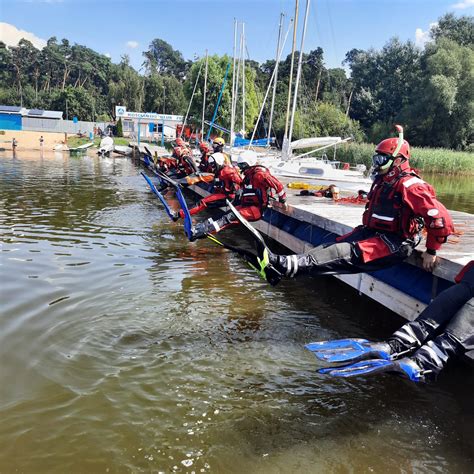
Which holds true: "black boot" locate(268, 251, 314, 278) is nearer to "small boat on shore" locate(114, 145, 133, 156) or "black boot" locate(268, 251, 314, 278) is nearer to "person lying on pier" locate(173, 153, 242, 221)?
"person lying on pier" locate(173, 153, 242, 221)

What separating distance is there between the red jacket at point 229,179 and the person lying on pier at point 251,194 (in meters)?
1.53

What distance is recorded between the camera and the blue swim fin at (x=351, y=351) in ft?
13.1

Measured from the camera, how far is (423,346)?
3885 millimetres

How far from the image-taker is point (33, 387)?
4.19 meters

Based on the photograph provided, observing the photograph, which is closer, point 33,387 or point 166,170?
point 33,387

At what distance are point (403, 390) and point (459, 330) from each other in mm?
1040

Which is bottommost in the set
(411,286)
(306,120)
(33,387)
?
(33,387)

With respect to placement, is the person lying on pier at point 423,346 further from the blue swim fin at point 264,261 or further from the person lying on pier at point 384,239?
the blue swim fin at point 264,261

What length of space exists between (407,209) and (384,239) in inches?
16.8

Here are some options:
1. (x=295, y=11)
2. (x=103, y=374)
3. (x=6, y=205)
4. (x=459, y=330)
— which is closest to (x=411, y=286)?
(x=459, y=330)

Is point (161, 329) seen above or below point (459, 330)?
below

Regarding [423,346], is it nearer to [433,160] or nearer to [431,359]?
[431,359]

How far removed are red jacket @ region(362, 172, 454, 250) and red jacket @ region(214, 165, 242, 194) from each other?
18.6ft

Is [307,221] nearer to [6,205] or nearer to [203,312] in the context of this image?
[203,312]
